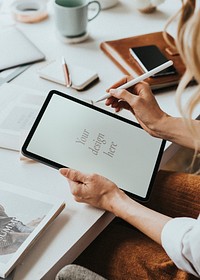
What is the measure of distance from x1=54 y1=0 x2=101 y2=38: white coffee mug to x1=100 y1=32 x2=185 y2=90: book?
73 millimetres

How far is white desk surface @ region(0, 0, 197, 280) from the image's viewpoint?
94 centimetres

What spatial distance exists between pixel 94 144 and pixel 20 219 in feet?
0.75

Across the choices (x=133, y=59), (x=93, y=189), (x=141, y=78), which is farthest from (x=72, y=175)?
(x=133, y=59)

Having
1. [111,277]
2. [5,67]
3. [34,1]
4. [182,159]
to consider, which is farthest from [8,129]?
[182,159]

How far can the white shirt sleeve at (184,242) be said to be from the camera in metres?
0.90

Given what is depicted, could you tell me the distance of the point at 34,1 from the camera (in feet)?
5.09

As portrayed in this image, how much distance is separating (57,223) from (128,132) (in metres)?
0.25

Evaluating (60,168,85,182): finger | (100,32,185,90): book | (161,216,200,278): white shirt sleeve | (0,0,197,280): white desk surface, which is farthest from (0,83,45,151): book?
(161,216,200,278): white shirt sleeve

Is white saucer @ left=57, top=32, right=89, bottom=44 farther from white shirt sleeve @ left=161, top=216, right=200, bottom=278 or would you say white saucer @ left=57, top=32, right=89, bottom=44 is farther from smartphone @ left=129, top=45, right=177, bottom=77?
white shirt sleeve @ left=161, top=216, right=200, bottom=278

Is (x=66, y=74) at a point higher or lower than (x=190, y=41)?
lower

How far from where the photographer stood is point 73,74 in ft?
4.29

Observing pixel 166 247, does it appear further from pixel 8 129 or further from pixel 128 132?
pixel 8 129

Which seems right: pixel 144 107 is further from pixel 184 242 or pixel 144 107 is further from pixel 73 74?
pixel 184 242

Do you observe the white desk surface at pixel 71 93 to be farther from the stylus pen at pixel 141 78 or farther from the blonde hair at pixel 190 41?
the blonde hair at pixel 190 41
